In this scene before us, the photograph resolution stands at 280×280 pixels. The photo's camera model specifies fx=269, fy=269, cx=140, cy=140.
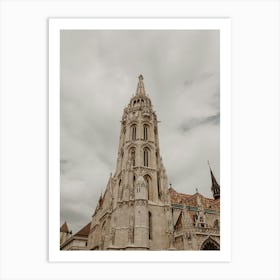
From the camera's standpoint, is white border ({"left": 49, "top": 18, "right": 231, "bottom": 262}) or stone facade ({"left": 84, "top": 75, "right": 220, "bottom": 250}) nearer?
white border ({"left": 49, "top": 18, "right": 231, "bottom": 262})

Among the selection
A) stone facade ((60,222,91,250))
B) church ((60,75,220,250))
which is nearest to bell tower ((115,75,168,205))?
church ((60,75,220,250))

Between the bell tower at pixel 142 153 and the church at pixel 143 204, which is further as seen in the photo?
the bell tower at pixel 142 153

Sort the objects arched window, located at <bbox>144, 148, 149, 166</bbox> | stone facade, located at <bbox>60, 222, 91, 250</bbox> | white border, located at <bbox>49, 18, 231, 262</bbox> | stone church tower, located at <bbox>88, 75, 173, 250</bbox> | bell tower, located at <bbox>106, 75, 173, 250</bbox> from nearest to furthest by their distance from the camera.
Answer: white border, located at <bbox>49, 18, 231, 262</bbox>
stone facade, located at <bbox>60, 222, 91, 250</bbox>
stone church tower, located at <bbox>88, 75, 173, 250</bbox>
bell tower, located at <bbox>106, 75, 173, 250</bbox>
arched window, located at <bbox>144, 148, 149, 166</bbox>

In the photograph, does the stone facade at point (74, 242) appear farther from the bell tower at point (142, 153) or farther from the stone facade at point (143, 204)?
the bell tower at point (142, 153)

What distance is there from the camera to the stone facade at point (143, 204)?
9250 mm

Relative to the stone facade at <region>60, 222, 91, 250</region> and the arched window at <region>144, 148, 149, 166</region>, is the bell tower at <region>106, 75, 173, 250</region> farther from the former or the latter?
the stone facade at <region>60, 222, 91, 250</region>

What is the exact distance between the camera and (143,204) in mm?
11172

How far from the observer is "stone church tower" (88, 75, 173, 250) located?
9.25 metres
